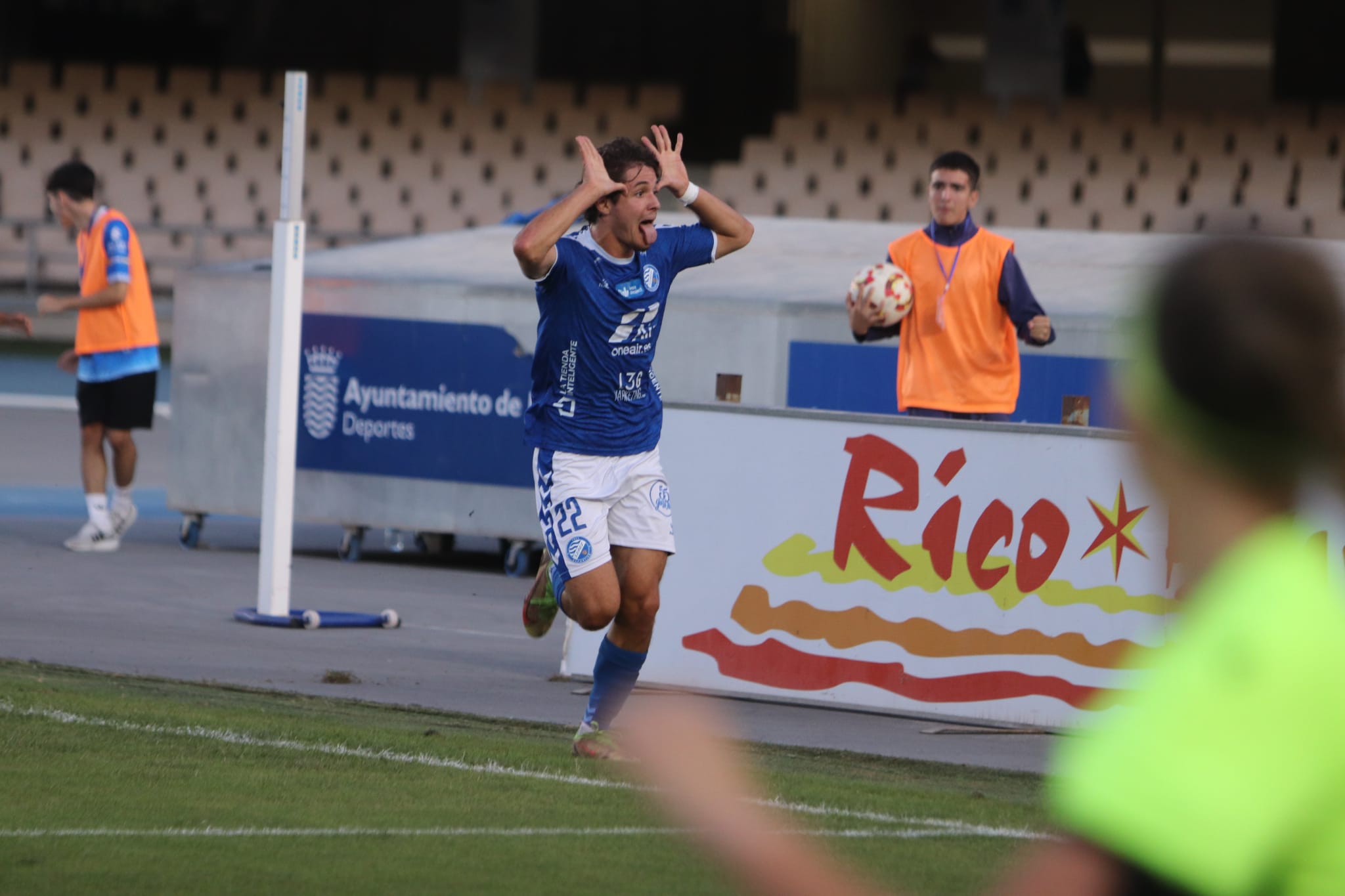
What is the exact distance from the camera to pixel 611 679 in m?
7.11

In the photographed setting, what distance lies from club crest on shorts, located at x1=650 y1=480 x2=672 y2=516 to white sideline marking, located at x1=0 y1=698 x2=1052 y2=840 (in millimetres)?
988

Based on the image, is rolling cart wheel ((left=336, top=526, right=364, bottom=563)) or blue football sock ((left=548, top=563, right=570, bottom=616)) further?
rolling cart wheel ((left=336, top=526, right=364, bottom=563))

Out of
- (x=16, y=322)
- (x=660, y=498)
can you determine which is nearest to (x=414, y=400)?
(x=16, y=322)

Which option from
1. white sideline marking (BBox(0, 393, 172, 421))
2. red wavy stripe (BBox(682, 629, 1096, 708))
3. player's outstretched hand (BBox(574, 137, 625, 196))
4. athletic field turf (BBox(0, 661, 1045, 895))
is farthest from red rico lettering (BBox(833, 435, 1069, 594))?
white sideline marking (BBox(0, 393, 172, 421))

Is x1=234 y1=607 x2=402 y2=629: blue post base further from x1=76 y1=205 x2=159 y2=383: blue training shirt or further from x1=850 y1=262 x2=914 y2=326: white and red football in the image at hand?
x1=850 y1=262 x2=914 y2=326: white and red football

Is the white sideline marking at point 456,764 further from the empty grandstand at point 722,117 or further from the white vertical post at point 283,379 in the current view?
the empty grandstand at point 722,117

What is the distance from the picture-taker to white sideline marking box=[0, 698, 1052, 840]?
20.2ft

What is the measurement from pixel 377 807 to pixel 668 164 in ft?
8.26

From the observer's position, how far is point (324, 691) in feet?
27.6

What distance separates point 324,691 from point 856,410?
167 inches

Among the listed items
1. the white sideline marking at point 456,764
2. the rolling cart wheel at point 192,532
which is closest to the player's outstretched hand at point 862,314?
the white sideline marking at point 456,764

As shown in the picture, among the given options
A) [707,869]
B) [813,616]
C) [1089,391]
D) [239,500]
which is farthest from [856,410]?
[707,869]

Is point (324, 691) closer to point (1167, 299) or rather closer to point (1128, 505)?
point (1128, 505)

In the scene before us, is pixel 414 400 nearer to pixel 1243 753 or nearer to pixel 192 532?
pixel 192 532
